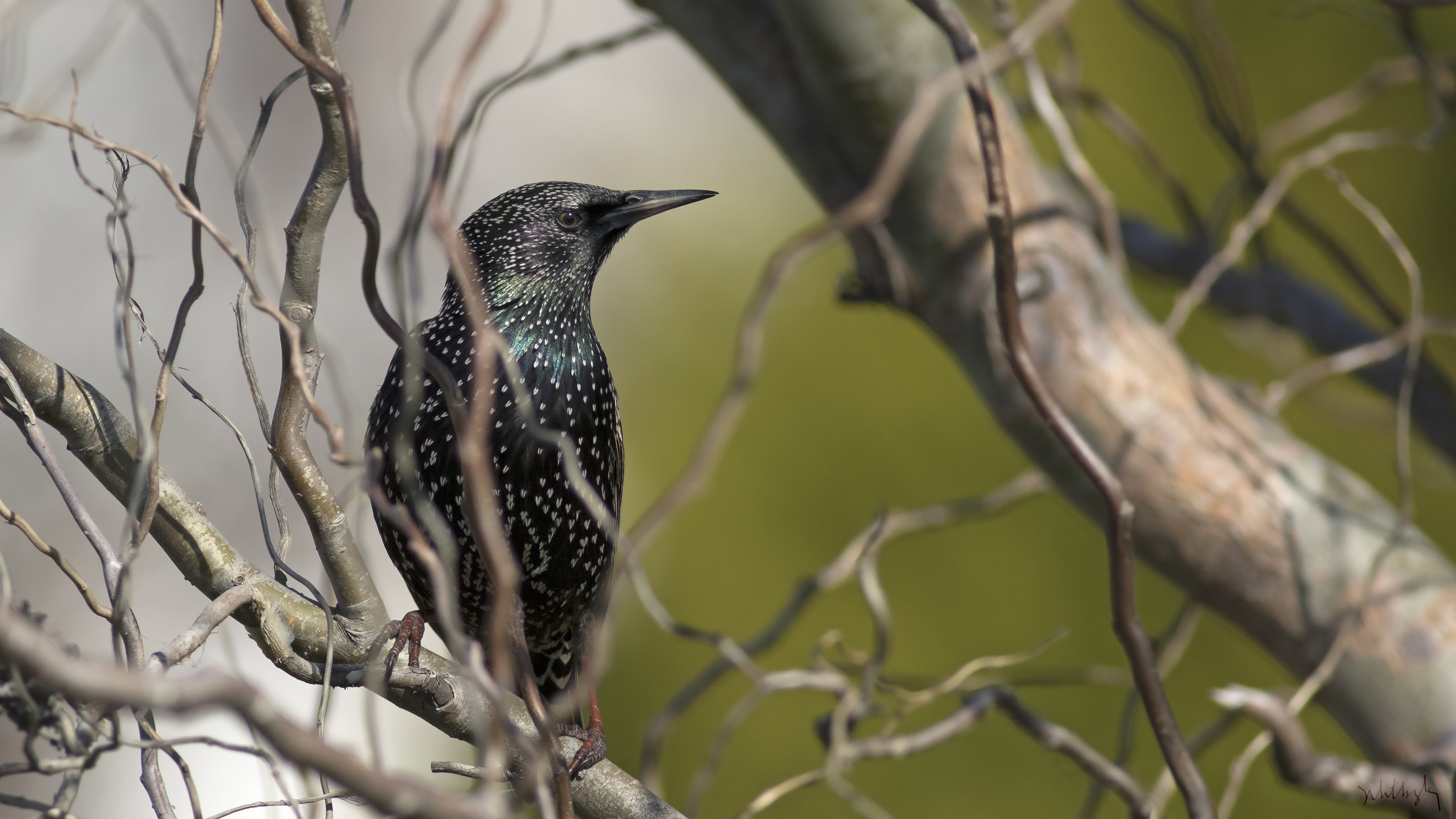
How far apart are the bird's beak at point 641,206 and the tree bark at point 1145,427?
25 cm

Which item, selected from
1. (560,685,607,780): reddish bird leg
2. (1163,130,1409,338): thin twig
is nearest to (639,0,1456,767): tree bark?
(1163,130,1409,338): thin twig

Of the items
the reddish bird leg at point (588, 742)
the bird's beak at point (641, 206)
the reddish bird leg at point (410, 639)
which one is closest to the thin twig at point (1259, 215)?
the bird's beak at point (641, 206)

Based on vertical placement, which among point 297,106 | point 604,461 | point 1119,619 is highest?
point 297,106

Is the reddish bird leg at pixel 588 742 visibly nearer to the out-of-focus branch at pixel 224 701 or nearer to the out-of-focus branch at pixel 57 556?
the out-of-focus branch at pixel 57 556

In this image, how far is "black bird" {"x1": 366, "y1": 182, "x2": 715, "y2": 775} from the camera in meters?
1.70

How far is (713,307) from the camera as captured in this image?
191 inches

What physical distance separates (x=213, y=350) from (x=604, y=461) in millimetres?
4311

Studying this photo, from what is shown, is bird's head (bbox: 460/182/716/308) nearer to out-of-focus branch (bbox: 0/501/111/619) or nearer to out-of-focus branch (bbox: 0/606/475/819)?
out-of-focus branch (bbox: 0/501/111/619)

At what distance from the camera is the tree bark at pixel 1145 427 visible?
6.39 feet

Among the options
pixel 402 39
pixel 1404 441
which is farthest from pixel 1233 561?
pixel 402 39

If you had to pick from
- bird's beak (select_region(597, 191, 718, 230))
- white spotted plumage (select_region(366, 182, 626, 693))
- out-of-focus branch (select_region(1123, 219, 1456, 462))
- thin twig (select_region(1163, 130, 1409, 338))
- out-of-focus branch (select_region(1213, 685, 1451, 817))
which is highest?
bird's beak (select_region(597, 191, 718, 230))

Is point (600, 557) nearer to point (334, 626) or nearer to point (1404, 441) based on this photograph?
point (334, 626)

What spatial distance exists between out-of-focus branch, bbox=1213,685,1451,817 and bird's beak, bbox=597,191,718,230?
1.12 m

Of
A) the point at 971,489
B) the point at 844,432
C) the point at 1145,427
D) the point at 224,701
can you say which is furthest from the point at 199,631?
the point at 971,489
